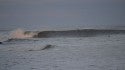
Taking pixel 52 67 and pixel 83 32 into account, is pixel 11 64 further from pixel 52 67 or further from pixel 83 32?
pixel 83 32

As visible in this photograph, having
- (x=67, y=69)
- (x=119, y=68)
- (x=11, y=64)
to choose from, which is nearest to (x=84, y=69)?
(x=67, y=69)

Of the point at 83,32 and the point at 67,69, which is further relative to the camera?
the point at 83,32

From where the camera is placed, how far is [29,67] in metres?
10.2

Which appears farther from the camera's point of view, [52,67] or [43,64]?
[43,64]

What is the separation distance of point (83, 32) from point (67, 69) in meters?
32.7

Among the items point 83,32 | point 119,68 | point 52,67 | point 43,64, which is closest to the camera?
point 119,68

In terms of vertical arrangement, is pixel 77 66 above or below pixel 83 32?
above

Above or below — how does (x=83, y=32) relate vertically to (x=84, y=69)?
below

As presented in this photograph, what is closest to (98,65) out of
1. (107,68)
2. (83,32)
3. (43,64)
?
(107,68)

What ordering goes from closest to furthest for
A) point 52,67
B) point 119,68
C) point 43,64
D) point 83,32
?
1. point 119,68
2. point 52,67
3. point 43,64
4. point 83,32

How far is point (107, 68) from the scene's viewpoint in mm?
9578

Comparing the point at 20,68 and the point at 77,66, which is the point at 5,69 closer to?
the point at 20,68

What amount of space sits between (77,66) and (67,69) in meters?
0.71

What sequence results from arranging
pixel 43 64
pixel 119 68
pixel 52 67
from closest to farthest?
1. pixel 119 68
2. pixel 52 67
3. pixel 43 64
